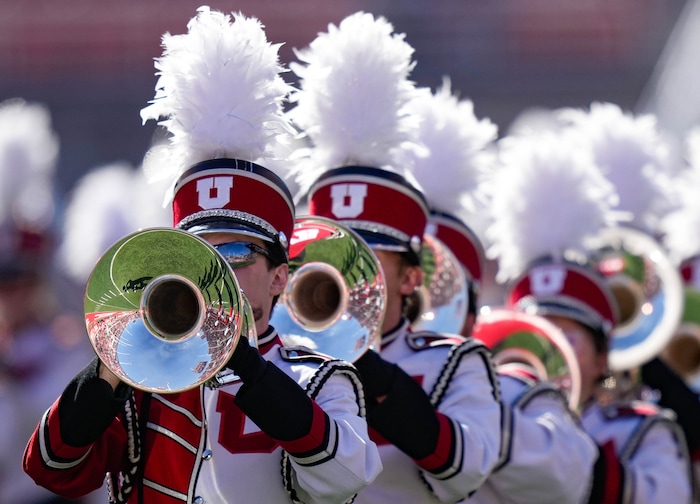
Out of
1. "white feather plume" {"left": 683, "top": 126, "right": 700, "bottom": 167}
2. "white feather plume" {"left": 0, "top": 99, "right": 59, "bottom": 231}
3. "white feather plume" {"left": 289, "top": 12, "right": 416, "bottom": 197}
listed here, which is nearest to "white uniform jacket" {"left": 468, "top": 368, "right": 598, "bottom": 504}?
"white feather plume" {"left": 289, "top": 12, "right": 416, "bottom": 197}

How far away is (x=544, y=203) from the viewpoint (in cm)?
552

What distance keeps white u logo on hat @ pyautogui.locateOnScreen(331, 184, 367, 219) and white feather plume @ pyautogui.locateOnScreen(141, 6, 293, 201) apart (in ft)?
2.24

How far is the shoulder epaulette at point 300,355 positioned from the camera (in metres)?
3.32

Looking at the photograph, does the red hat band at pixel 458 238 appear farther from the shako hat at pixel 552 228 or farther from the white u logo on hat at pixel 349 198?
the white u logo on hat at pixel 349 198

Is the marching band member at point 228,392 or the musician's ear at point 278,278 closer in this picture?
the marching band member at point 228,392

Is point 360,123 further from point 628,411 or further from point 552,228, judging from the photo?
point 628,411

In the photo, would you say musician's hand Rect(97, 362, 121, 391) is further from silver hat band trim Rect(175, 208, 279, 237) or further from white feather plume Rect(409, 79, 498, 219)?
white feather plume Rect(409, 79, 498, 219)

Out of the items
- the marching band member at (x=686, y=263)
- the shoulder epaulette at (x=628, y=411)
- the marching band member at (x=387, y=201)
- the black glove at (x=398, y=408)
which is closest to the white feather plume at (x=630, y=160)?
the marching band member at (x=686, y=263)

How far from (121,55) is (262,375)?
19.8 meters

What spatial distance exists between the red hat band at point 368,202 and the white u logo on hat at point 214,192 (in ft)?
2.66

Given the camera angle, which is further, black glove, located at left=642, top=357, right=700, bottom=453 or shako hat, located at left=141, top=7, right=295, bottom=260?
black glove, located at left=642, top=357, right=700, bottom=453

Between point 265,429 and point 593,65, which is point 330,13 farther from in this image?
point 265,429

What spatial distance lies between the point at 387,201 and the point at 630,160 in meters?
2.50

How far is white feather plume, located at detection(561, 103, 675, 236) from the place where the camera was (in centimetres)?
630
